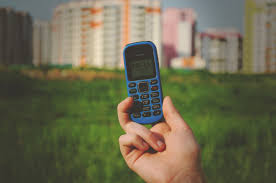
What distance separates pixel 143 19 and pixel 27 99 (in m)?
30.5

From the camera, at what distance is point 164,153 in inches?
27.5

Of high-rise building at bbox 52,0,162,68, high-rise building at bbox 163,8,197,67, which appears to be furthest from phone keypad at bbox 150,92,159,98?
high-rise building at bbox 163,8,197,67

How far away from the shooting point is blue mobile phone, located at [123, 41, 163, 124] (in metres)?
0.83

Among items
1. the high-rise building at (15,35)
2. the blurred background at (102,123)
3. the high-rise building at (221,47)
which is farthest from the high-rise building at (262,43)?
the high-rise building at (15,35)

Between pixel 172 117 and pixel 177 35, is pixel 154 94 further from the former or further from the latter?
pixel 177 35

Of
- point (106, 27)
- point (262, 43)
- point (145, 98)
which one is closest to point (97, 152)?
point (145, 98)

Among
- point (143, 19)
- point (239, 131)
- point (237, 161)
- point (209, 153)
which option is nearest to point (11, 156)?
point (209, 153)

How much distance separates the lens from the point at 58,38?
41.8 meters

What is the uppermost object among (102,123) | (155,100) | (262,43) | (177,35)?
(177,35)

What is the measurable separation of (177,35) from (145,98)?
41.5m

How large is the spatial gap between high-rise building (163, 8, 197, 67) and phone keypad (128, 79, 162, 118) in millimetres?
39428

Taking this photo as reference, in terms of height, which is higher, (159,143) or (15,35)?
(15,35)

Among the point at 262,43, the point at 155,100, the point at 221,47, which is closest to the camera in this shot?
the point at 155,100

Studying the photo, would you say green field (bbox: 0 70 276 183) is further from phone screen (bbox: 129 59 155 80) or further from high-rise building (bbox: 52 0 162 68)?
high-rise building (bbox: 52 0 162 68)
